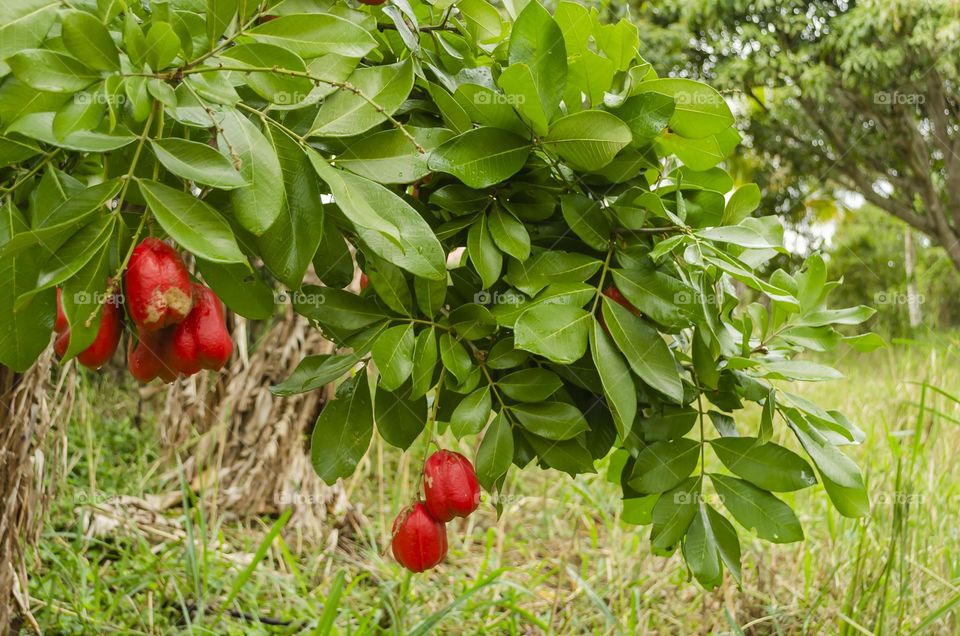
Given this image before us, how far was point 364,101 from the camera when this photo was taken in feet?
1.69

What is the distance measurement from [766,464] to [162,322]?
478mm

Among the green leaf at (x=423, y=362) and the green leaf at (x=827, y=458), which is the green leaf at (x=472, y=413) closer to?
the green leaf at (x=423, y=362)

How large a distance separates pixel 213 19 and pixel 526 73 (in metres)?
0.19

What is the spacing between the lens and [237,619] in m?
1.67

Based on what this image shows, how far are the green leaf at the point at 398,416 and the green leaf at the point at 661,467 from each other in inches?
6.8

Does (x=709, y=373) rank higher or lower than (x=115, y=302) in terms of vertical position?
higher

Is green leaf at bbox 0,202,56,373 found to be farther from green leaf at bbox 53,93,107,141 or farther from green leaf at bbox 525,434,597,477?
green leaf at bbox 525,434,597,477

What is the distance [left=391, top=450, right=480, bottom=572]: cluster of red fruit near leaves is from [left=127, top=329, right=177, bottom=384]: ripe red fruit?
8.5 inches

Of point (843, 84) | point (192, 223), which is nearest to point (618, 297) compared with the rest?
point (192, 223)

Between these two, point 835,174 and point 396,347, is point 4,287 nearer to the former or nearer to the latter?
point 396,347

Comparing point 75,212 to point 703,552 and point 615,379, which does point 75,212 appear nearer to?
point 615,379

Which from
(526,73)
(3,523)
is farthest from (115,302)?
(3,523)

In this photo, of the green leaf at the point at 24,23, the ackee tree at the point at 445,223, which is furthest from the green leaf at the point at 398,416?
the green leaf at the point at 24,23

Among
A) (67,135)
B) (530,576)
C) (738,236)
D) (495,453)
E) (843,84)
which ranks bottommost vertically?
(530,576)
